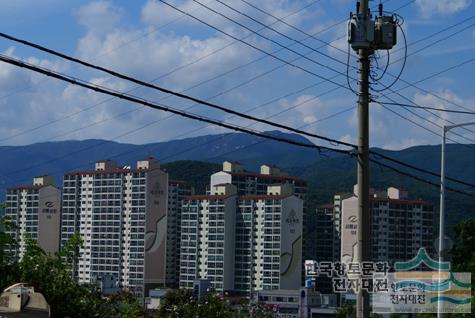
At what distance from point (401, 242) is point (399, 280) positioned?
13178 cm

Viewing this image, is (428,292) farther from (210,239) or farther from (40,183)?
(40,183)

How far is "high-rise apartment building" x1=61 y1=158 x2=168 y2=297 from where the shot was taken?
14750 centimetres

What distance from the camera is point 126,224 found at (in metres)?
154

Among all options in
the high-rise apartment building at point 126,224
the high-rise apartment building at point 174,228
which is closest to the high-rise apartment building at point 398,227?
the high-rise apartment building at point 174,228

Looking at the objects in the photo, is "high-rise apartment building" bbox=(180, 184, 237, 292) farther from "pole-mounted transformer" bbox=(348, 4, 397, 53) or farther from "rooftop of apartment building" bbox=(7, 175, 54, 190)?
"pole-mounted transformer" bbox=(348, 4, 397, 53)

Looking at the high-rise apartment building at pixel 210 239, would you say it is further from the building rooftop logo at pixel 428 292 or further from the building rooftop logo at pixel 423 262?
the building rooftop logo at pixel 428 292

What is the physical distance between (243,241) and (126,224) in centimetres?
2293

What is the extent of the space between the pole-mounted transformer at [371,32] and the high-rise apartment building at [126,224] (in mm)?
126487

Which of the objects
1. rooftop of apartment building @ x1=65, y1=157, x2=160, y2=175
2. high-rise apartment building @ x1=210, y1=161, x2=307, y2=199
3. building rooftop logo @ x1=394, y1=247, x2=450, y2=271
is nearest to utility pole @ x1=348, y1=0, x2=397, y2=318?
building rooftop logo @ x1=394, y1=247, x2=450, y2=271

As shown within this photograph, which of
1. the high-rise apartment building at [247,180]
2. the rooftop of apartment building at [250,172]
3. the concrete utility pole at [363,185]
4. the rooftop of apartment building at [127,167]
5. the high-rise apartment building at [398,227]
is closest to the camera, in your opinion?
the concrete utility pole at [363,185]

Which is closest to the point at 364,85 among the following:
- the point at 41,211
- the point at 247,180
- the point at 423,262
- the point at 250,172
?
the point at 423,262

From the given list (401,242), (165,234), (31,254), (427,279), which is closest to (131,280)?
(165,234)

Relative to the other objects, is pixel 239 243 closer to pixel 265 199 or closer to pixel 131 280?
pixel 265 199

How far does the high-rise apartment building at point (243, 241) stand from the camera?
13762cm
